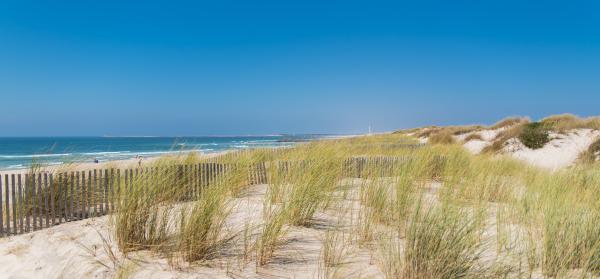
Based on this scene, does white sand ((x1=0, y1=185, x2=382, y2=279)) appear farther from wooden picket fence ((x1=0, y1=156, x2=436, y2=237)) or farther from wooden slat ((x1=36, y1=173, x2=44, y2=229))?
wooden picket fence ((x1=0, y1=156, x2=436, y2=237))

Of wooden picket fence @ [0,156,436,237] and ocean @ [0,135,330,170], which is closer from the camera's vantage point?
wooden picket fence @ [0,156,436,237]

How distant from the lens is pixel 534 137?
15.9 m

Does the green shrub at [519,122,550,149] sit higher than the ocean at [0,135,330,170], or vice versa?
the green shrub at [519,122,550,149]

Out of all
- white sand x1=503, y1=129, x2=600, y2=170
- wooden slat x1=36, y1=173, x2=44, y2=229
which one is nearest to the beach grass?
wooden slat x1=36, y1=173, x2=44, y2=229

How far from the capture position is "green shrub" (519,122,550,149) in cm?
1561

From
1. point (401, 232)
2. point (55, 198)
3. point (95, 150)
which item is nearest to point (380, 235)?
point (401, 232)

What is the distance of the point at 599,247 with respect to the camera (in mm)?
3150

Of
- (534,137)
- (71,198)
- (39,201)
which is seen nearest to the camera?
(39,201)

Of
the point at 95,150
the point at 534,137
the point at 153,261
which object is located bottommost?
the point at 95,150

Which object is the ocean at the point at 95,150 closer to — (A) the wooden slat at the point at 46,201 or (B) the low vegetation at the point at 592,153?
(A) the wooden slat at the point at 46,201

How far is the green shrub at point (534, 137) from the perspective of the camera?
15.6m

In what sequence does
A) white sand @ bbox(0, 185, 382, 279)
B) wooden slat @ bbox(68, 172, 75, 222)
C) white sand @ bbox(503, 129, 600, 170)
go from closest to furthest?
1. white sand @ bbox(0, 185, 382, 279)
2. wooden slat @ bbox(68, 172, 75, 222)
3. white sand @ bbox(503, 129, 600, 170)

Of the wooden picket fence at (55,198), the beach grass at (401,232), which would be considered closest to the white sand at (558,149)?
the beach grass at (401,232)

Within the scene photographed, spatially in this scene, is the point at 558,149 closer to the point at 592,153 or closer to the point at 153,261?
the point at 592,153
